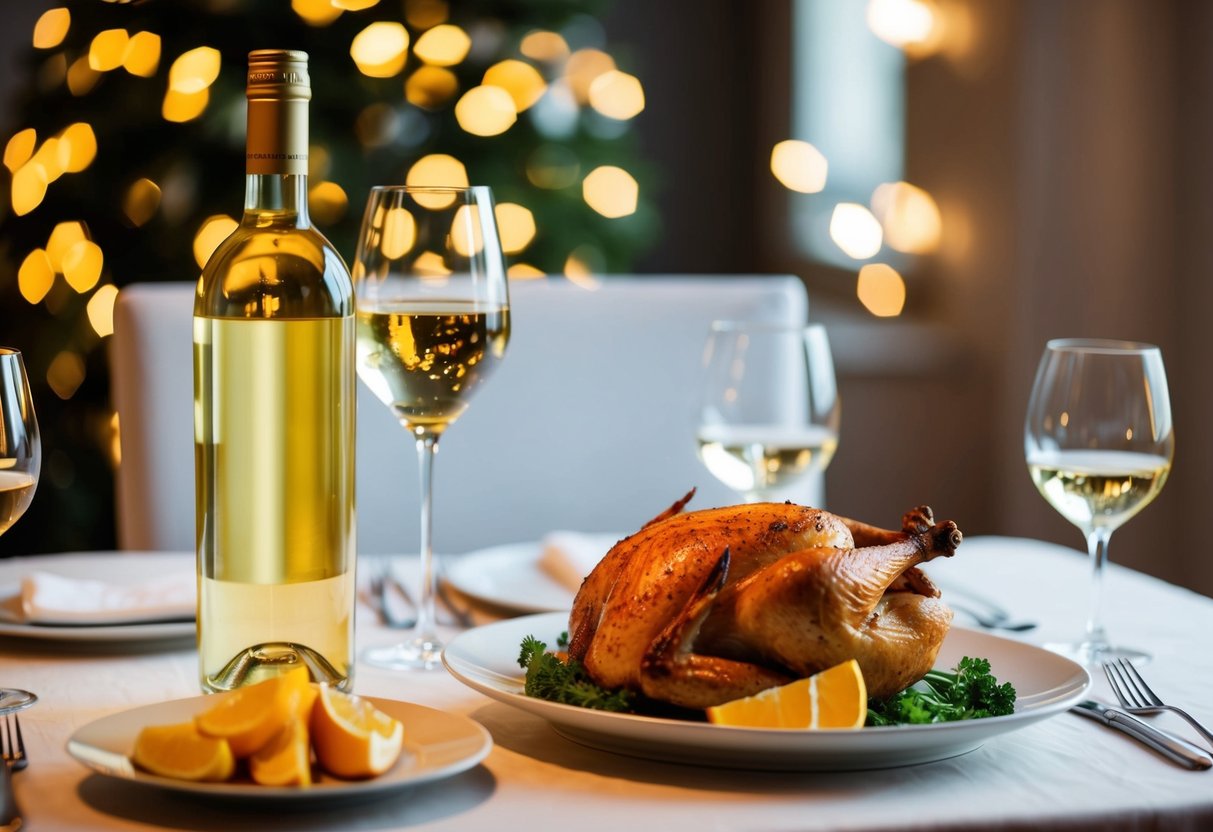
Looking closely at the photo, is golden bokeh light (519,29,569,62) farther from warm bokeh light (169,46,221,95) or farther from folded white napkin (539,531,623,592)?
folded white napkin (539,531,623,592)

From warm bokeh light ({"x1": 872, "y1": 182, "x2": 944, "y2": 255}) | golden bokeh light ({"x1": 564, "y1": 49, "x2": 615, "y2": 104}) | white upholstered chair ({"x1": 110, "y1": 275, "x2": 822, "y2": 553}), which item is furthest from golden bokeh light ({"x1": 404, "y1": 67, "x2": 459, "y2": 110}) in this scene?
warm bokeh light ({"x1": 872, "y1": 182, "x2": 944, "y2": 255})

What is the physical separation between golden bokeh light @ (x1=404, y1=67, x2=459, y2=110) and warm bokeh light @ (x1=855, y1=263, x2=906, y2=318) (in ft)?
5.21

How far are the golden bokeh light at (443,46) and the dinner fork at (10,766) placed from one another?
2003 mm

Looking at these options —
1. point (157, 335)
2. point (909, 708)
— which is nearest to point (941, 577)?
point (909, 708)

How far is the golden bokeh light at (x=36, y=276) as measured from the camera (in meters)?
2.56

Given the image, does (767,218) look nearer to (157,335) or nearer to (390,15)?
(390,15)

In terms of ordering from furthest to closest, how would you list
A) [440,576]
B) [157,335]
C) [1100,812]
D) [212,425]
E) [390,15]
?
[390,15] → [157,335] → [440,576] → [212,425] → [1100,812]

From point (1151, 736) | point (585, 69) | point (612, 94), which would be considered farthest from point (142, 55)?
point (1151, 736)

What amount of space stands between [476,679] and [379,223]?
37 cm

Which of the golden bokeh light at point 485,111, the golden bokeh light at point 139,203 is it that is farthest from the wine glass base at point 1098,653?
the golden bokeh light at point 139,203

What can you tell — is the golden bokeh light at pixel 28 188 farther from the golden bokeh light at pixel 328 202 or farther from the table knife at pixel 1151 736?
the table knife at pixel 1151 736

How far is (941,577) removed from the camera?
49.9 inches

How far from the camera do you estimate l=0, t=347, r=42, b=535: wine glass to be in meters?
0.83

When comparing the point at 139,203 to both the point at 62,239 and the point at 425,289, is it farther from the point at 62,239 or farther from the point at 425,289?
the point at 425,289
